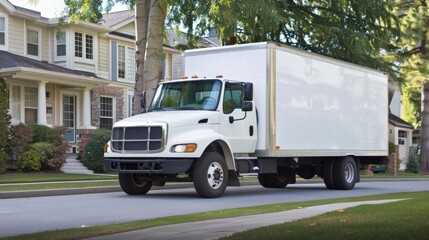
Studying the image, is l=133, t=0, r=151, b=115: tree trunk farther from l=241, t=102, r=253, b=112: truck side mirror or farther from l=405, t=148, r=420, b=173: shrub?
l=405, t=148, r=420, b=173: shrub

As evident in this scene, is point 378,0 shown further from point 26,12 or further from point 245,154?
point 26,12

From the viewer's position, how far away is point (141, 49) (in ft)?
70.0

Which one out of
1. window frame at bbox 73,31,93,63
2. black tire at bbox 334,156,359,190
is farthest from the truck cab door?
window frame at bbox 73,31,93,63

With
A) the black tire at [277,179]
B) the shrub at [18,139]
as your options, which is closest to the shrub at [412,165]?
the black tire at [277,179]

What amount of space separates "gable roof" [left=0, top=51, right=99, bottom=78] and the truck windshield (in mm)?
13362

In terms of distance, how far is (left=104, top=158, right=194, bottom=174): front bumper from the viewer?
14.1 m

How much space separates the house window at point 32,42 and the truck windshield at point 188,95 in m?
17.1

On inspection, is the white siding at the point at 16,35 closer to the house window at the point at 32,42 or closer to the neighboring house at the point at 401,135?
the house window at the point at 32,42

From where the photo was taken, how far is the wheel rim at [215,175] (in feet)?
47.8

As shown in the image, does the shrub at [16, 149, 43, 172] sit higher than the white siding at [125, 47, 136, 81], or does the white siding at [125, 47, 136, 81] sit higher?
the white siding at [125, 47, 136, 81]

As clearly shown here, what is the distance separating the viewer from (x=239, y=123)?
50.4ft

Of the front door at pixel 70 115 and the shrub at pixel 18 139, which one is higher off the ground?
the front door at pixel 70 115

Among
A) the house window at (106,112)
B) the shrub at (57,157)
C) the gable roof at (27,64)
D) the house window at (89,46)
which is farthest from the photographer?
the house window at (106,112)

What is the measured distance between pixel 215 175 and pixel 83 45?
785 inches
